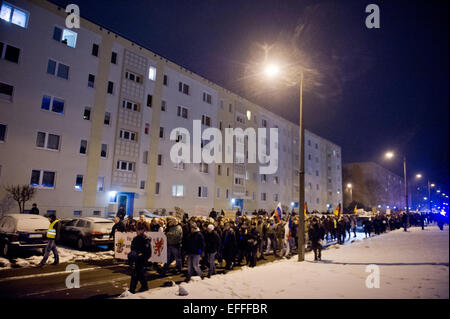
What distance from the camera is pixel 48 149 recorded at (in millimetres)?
22391

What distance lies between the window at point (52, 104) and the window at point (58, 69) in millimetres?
1987

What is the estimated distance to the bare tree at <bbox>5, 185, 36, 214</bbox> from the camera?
63.6ft

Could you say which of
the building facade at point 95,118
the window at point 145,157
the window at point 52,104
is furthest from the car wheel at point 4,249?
the window at point 145,157

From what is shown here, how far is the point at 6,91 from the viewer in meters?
20.7

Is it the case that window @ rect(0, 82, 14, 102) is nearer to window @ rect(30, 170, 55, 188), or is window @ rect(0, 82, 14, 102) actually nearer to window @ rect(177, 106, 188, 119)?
window @ rect(30, 170, 55, 188)

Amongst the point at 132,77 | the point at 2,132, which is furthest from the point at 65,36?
the point at 2,132

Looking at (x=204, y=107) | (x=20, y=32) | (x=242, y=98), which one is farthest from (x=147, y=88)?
(x=242, y=98)

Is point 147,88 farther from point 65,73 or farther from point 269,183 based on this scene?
point 269,183

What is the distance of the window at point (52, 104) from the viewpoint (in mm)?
22625

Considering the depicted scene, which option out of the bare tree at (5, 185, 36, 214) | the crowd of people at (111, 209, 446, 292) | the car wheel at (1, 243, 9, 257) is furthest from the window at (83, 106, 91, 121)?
the car wheel at (1, 243, 9, 257)

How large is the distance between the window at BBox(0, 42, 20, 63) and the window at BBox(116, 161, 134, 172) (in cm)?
1105

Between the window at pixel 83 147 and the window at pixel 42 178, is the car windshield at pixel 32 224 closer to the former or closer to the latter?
the window at pixel 42 178

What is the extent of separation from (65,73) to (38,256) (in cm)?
1670

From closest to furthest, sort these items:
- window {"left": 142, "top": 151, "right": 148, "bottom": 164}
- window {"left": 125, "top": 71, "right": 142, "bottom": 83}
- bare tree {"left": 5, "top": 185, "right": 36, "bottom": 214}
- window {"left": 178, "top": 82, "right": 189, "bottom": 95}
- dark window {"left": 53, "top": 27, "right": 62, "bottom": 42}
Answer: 1. bare tree {"left": 5, "top": 185, "right": 36, "bottom": 214}
2. dark window {"left": 53, "top": 27, "right": 62, "bottom": 42}
3. window {"left": 125, "top": 71, "right": 142, "bottom": 83}
4. window {"left": 142, "top": 151, "right": 148, "bottom": 164}
5. window {"left": 178, "top": 82, "right": 189, "bottom": 95}
